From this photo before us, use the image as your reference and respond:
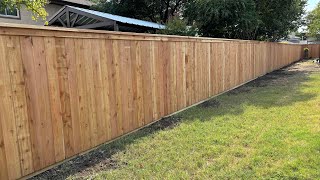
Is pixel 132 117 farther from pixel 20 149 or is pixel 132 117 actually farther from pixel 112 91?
pixel 20 149

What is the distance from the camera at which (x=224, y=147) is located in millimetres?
3969

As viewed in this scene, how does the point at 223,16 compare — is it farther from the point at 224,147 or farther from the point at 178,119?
the point at 224,147

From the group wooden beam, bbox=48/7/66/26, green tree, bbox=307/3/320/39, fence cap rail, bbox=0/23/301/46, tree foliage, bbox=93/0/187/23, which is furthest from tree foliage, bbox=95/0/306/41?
green tree, bbox=307/3/320/39

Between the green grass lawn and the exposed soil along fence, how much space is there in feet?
1.37

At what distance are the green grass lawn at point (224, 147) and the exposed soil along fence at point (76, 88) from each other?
1.37 feet

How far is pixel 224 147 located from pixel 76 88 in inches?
91.6

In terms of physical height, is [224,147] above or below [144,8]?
below

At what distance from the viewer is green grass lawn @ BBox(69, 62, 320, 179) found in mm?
3170

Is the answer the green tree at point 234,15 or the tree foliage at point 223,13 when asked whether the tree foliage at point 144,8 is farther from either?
the green tree at point 234,15

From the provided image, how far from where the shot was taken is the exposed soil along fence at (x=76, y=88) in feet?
9.29

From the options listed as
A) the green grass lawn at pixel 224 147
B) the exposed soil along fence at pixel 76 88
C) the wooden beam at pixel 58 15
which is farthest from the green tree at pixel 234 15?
the green grass lawn at pixel 224 147

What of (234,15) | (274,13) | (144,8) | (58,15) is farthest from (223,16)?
(144,8)

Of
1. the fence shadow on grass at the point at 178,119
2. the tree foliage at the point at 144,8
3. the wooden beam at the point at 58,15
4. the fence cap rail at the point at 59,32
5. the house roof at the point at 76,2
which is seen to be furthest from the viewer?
the tree foliage at the point at 144,8

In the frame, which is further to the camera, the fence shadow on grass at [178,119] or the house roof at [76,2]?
the house roof at [76,2]
